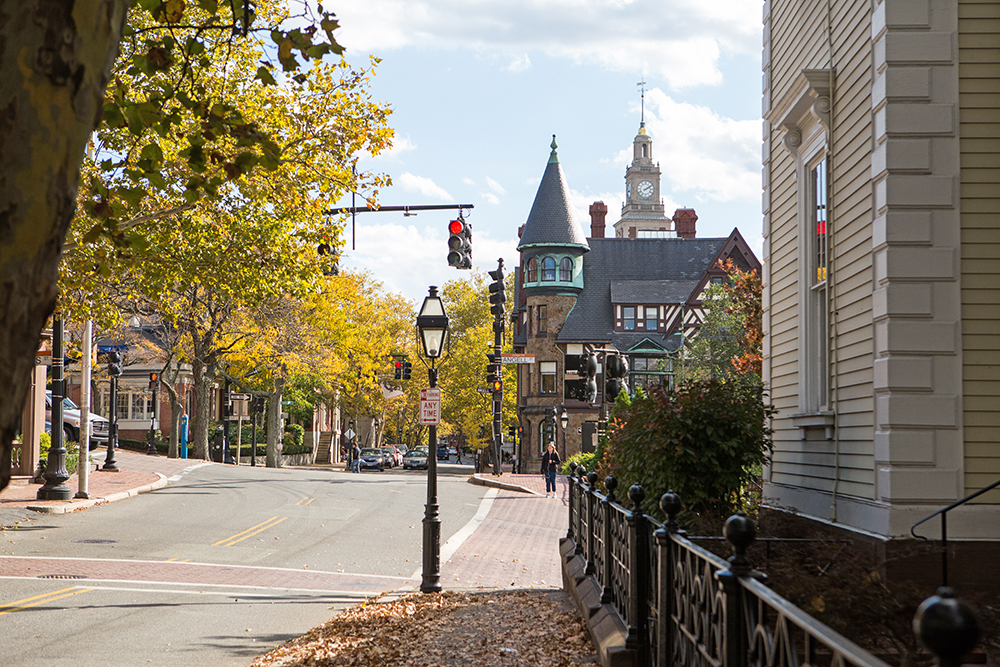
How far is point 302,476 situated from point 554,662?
1108 inches

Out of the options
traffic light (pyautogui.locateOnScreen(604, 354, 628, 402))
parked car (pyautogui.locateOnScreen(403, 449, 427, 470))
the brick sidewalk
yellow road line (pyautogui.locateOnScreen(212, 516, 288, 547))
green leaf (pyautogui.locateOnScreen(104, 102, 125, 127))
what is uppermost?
green leaf (pyautogui.locateOnScreen(104, 102, 125, 127))

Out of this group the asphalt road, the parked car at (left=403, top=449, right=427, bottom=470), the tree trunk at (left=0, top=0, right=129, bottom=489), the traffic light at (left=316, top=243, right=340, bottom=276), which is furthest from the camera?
the parked car at (left=403, top=449, right=427, bottom=470)

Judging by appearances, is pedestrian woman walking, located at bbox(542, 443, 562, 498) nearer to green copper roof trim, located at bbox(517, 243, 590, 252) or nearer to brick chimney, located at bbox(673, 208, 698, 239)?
green copper roof trim, located at bbox(517, 243, 590, 252)

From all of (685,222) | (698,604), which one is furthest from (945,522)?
(685,222)

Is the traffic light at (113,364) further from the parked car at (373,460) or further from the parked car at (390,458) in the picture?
the parked car at (390,458)

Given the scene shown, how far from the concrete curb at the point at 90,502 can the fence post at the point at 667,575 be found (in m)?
18.1

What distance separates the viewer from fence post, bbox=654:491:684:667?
16.4ft

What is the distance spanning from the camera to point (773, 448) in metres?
12.4

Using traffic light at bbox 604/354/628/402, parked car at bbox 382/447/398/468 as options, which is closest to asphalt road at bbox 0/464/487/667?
traffic light at bbox 604/354/628/402

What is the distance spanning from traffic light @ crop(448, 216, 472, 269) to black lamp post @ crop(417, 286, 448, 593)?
7016mm

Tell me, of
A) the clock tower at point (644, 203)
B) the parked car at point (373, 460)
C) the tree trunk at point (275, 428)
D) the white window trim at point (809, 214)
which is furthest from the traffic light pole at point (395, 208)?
the clock tower at point (644, 203)

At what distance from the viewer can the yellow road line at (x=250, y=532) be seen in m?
17.5

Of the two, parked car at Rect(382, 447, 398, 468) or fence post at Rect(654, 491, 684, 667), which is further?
parked car at Rect(382, 447, 398, 468)

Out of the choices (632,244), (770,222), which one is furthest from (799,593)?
(632,244)
